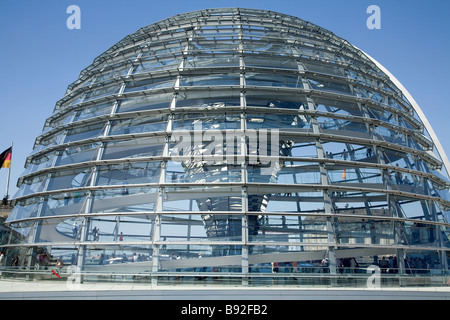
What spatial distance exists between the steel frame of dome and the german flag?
481cm

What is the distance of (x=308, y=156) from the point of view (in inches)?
705

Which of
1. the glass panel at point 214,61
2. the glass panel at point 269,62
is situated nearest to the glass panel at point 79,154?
the glass panel at point 214,61

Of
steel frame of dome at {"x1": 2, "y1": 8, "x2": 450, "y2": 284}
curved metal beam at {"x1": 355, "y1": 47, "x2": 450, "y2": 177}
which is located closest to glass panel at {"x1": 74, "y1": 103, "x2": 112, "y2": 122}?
steel frame of dome at {"x1": 2, "y1": 8, "x2": 450, "y2": 284}

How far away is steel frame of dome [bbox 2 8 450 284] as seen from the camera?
15.7m

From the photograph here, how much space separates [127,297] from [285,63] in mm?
15754

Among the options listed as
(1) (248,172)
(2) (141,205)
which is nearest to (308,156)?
(1) (248,172)

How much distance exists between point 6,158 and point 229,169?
18.2 m

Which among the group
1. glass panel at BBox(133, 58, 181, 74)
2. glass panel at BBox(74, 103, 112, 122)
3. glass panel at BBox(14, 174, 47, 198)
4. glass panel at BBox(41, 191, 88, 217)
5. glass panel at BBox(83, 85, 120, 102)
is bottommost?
glass panel at BBox(41, 191, 88, 217)

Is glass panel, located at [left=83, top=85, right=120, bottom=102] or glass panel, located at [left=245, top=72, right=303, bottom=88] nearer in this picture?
glass panel, located at [left=245, top=72, right=303, bottom=88]

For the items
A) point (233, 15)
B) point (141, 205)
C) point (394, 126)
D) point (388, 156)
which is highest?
point (233, 15)

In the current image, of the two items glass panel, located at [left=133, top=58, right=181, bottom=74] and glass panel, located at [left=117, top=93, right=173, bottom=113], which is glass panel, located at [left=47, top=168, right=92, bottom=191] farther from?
glass panel, located at [left=133, top=58, right=181, bottom=74]

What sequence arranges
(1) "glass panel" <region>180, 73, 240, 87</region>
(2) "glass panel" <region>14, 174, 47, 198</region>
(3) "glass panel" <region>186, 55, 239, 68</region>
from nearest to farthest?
(2) "glass panel" <region>14, 174, 47, 198</region> → (1) "glass panel" <region>180, 73, 240, 87</region> → (3) "glass panel" <region>186, 55, 239, 68</region>

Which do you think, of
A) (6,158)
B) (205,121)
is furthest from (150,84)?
(6,158)
